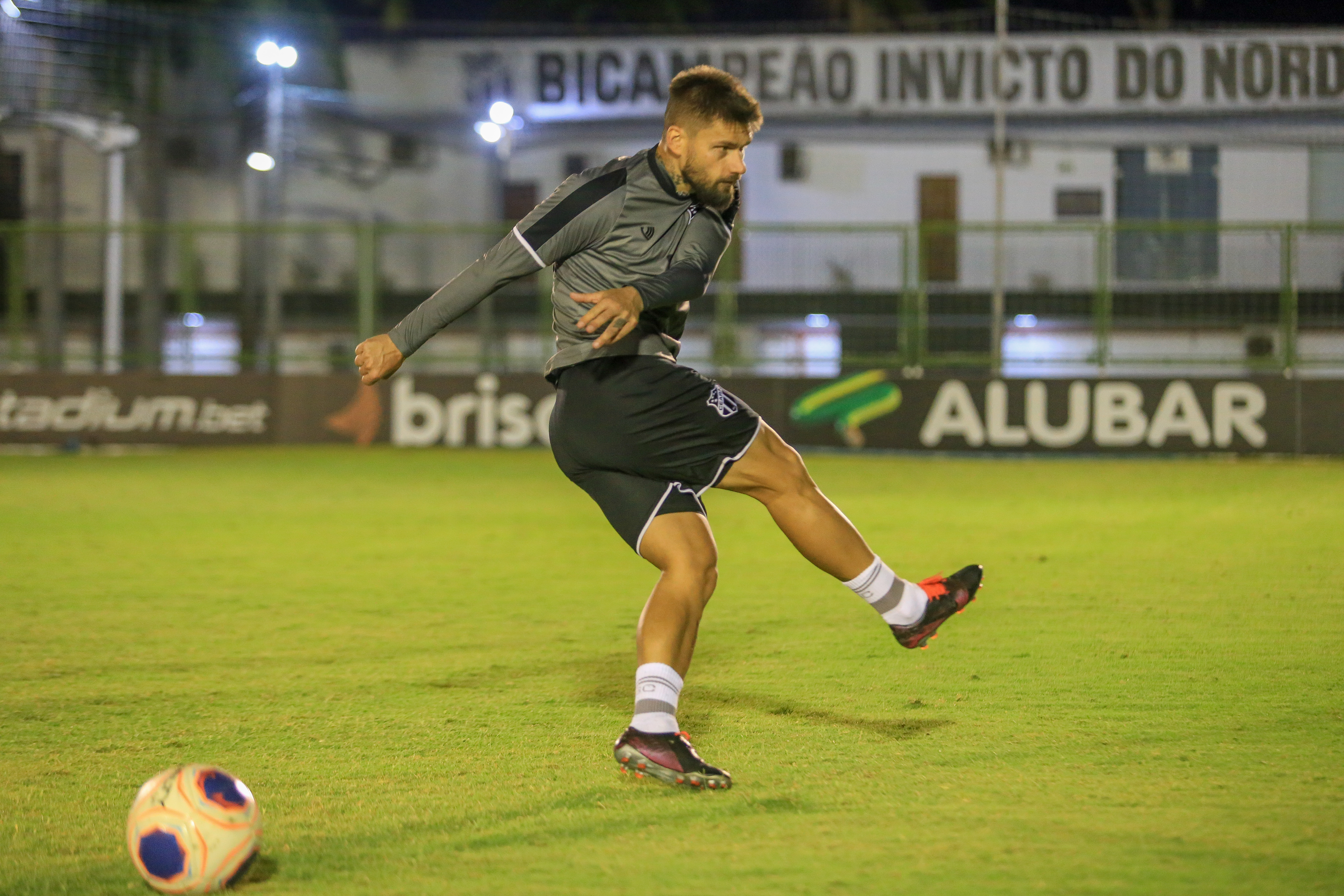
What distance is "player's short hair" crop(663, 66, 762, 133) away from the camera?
398cm

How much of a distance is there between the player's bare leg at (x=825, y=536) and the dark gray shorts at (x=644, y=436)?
80 mm

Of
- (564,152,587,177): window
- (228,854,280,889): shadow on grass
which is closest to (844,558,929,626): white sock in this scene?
(228,854,280,889): shadow on grass

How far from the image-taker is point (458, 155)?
31219mm

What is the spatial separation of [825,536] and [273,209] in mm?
26551

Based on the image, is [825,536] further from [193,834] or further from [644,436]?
[193,834]

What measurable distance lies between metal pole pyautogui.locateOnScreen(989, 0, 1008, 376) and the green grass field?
830 centimetres

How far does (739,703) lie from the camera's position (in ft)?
16.0

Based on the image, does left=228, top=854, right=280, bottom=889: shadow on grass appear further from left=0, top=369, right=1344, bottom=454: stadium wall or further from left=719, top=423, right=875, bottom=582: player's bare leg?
left=0, top=369, right=1344, bottom=454: stadium wall

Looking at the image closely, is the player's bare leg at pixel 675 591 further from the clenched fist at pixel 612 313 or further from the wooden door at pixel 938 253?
the wooden door at pixel 938 253

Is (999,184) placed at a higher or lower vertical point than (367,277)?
higher

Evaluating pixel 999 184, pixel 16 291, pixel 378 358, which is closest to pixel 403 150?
pixel 16 291

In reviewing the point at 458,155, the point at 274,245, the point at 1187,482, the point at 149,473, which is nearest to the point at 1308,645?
the point at 1187,482

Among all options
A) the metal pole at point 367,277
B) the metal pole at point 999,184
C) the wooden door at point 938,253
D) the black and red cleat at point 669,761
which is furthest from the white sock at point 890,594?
the metal pole at point 367,277

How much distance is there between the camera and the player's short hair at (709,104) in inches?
157
